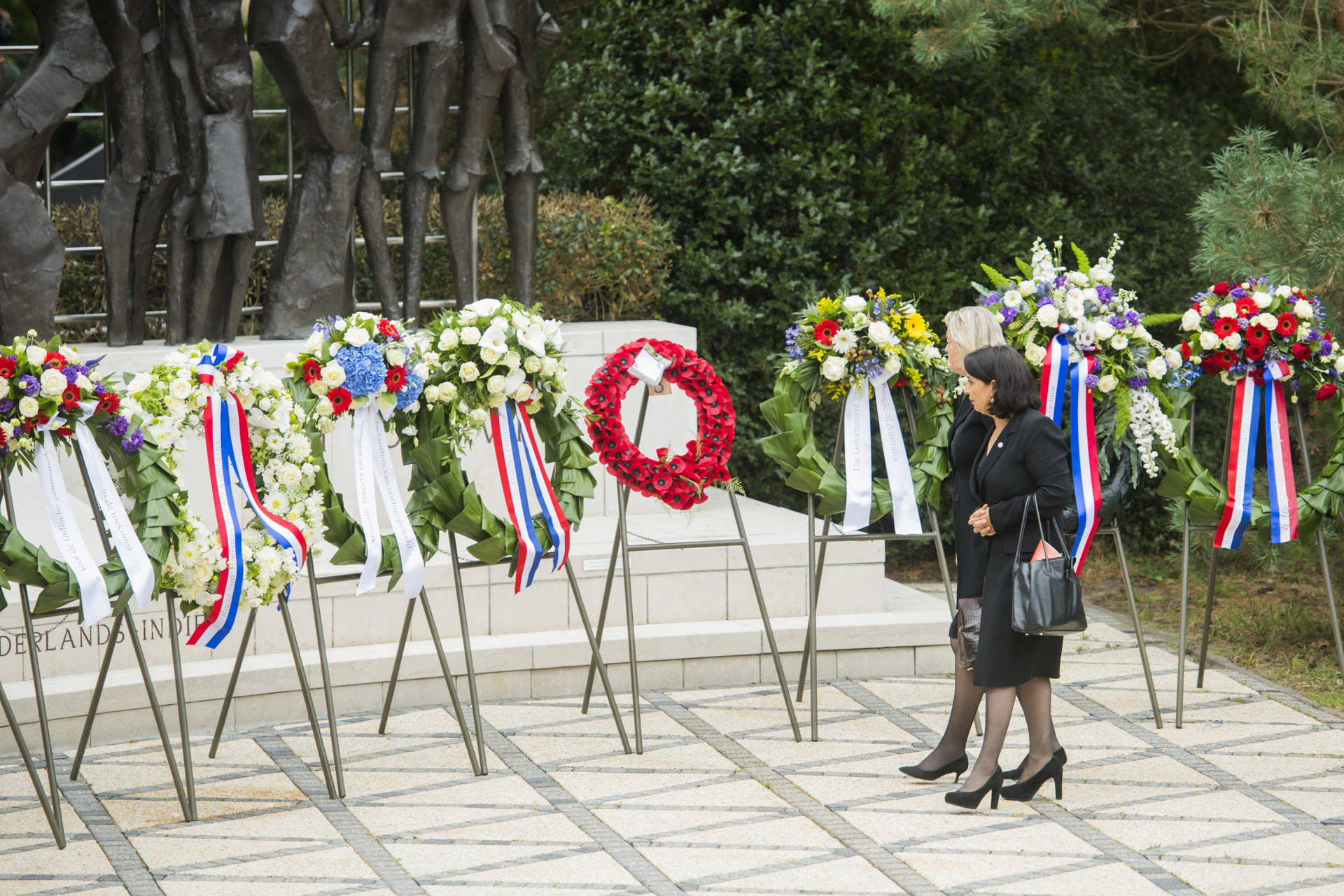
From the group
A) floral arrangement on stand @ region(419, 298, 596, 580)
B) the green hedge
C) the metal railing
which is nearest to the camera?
floral arrangement on stand @ region(419, 298, 596, 580)

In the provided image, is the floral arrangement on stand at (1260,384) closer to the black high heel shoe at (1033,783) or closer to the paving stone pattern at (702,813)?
the paving stone pattern at (702,813)

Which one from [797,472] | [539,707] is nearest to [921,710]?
[797,472]

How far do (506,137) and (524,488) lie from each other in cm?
296

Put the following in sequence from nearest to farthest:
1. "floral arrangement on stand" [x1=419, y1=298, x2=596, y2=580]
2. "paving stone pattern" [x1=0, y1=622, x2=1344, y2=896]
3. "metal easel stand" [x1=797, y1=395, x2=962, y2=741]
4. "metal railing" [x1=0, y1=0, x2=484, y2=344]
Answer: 1. "paving stone pattern" [x1=0, y1=622, x2=1344, y2=896]
2. "floral arrangement on stand" [x1=419, y1=298, x2=596, y2=580]
3. "metal easel stand" [x1=797, y1=395, x2=962, y2=741]
4. "metal railing" [x1=0, y1=0, x2=484, y2=344]

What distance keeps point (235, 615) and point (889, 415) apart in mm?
2402

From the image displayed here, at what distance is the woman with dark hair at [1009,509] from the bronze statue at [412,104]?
3575 millimetres

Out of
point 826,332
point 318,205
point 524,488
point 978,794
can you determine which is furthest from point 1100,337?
point 318,205

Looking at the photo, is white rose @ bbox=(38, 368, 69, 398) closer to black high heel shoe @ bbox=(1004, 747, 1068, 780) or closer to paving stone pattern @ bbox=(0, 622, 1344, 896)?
paving stone pattern @ bbox=(0, 622, 1344, 896)

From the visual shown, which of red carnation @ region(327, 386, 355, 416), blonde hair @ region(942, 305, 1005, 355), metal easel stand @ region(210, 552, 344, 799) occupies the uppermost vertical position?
blonde hair @ region(942, 305, 1005, 355)

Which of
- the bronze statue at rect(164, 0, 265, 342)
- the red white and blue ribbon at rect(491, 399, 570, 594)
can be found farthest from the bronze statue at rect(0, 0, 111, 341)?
the red white and blue ribbon at rect(491, 399, 570, 594)

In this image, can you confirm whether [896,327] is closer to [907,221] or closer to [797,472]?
[797,472]

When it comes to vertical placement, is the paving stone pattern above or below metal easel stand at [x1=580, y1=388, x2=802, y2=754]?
below

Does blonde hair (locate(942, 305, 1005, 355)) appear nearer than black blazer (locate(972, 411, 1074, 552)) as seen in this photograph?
No

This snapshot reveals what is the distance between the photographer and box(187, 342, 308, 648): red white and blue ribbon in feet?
15.0
